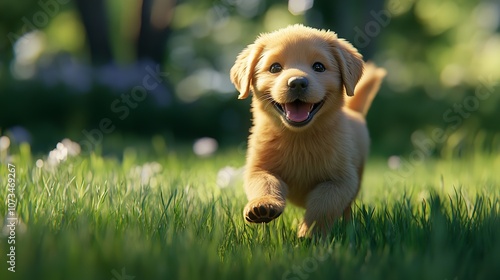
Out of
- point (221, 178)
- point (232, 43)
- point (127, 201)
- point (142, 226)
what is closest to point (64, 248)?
point (142, 226)

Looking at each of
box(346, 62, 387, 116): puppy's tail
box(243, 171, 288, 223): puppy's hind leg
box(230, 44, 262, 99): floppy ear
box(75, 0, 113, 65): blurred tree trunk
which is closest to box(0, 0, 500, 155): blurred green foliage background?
box(75, 0, 113, 65): blurred tree trunk

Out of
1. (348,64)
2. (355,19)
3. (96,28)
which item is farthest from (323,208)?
(355,19)

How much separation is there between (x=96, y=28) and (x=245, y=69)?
10.7 m

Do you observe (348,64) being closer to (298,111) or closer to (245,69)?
(298,111)

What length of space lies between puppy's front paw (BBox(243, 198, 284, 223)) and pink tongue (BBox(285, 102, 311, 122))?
579mm

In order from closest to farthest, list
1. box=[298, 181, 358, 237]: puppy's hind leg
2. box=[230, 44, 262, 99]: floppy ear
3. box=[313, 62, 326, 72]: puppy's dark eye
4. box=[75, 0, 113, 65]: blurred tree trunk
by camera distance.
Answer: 1. box=[298, 181, 358, 237]: puppy's hind leg
2. box=[313, 62, 326, 72]: puppy's dark eye
3. box=[230, 44, 262, 99]: floppy ear
4. box=[75, 0, 113, 65]: blurred tree trunk

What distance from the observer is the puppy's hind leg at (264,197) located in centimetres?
268

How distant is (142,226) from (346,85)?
139 centimetres

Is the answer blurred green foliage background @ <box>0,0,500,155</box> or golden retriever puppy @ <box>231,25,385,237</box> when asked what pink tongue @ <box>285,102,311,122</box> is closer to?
golden retriever puppy @ <box>231,25,385,237</box>

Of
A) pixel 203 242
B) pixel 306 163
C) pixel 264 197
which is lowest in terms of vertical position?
pixel 203 242

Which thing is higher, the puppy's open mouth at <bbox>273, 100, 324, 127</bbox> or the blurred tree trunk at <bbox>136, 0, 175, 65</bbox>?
the blurred tree trunk at <bbox>136, 0, 175, 65</bbox>

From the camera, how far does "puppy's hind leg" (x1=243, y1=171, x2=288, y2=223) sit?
8.78 ft

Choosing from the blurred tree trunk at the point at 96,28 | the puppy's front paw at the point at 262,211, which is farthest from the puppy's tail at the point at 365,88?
the blurred tree trunk at the point at 96,28

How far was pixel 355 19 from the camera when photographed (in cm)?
1422
